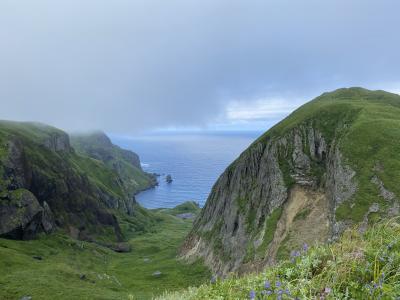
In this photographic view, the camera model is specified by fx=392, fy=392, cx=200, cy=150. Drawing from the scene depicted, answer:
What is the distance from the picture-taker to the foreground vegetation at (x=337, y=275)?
324 inches

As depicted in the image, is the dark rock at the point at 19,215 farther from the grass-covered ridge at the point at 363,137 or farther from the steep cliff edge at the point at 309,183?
the grass-covered ridge at the point at 363,137

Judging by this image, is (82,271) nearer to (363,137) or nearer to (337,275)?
(363,137)

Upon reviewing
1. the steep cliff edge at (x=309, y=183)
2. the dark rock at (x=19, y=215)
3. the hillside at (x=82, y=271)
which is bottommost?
the hillside at (x=82, y=271)

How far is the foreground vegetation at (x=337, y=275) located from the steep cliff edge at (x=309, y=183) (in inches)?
1642

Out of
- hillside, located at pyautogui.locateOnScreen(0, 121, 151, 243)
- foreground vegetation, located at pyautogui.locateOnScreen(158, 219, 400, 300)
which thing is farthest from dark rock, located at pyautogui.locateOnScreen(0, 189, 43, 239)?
foreground vegetation, located at pyautogui.locateOnScreen(158, 219, 400, 300)

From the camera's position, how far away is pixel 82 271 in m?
102

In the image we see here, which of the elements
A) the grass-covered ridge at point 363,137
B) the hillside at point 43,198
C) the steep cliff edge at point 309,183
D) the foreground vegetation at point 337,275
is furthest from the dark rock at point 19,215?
the foreground vegetation at point 337,275

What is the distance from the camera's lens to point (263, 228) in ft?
242

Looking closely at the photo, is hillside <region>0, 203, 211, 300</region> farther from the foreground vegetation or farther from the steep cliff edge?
the foreground vegetation

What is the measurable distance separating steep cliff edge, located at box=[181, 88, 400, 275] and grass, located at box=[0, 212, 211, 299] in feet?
34.1

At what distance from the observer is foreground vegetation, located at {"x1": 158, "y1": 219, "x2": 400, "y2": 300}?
823 cm

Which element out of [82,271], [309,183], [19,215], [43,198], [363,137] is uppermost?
[363,137]

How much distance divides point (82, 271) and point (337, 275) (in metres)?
103

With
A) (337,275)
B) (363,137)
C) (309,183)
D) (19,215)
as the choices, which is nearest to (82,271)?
(19,215)
